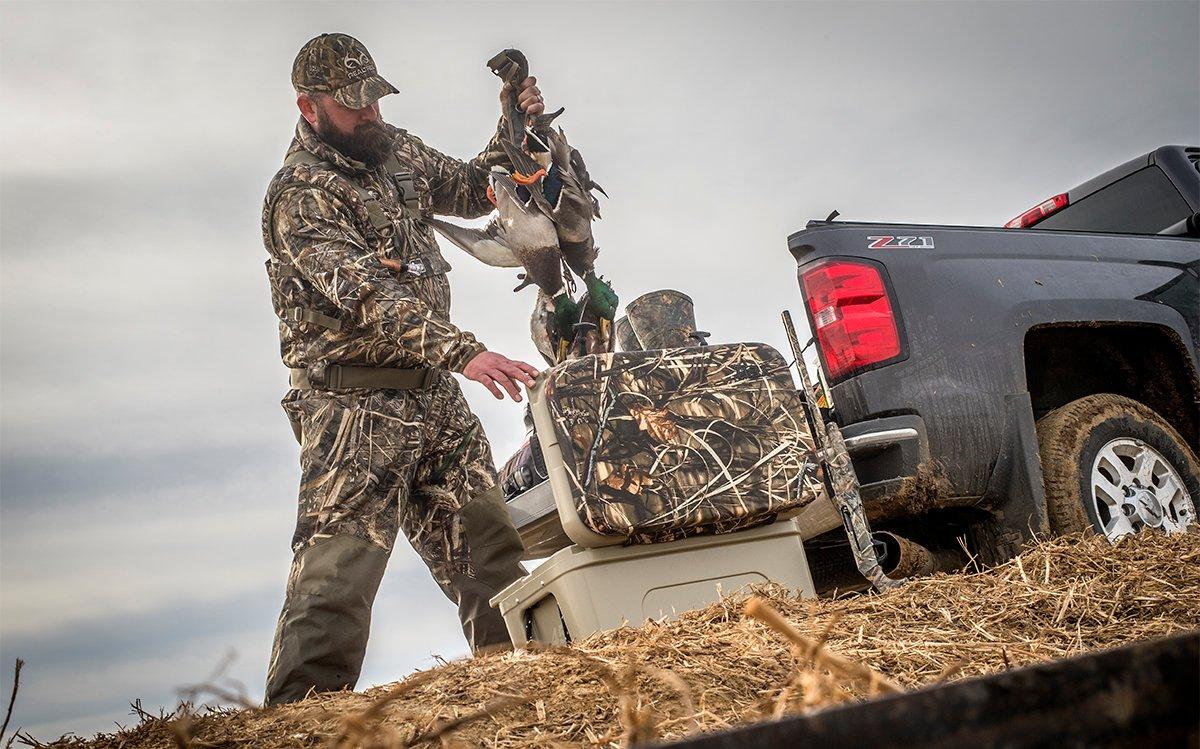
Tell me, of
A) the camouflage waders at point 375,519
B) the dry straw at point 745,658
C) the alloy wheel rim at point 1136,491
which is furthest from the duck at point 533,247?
the alloy wheel rim at point 1136,491

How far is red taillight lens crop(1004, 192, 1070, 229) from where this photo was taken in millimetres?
6395

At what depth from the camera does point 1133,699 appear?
0.85m

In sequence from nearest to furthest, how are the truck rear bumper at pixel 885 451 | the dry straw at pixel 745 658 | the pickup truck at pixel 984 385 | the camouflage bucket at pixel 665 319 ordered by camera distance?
the dry straw at pixel 745 658 < the truck rear bumper at pixel 885 451 < the pickup truck at pixel 984 385 < the camouflage bucket at pixel 665 319

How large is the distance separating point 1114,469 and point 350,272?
3117 mm


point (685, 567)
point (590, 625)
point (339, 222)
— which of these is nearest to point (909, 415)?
point (685, 567)

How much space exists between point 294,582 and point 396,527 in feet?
1.43

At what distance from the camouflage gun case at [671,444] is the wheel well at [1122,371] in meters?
1.81

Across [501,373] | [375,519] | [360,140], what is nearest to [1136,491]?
[501,373]

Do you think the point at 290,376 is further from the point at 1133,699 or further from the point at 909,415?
the point at 1133,699

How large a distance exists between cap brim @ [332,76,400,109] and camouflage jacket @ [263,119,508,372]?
0.20 metres

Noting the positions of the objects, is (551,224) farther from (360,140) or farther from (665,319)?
(360,140)

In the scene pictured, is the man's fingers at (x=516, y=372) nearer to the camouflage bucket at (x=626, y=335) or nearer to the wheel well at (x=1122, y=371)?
the camouflage bucket at (x=626, y=335)

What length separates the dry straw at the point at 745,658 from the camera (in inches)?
88.8

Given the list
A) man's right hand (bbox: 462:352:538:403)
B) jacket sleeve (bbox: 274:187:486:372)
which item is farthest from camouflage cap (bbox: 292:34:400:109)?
man's right hand (bbox: 462:352:538:403)
